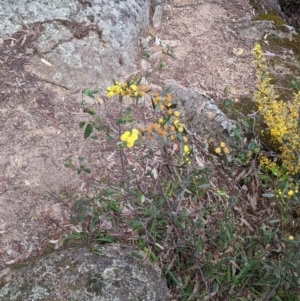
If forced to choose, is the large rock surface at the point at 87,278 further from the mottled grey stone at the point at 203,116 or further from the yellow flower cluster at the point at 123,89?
the mottled grey stone at the point at 203,116

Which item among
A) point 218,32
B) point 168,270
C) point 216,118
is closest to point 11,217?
point 168,270

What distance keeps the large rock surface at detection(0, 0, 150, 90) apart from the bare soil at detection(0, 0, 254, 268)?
0.27 feet

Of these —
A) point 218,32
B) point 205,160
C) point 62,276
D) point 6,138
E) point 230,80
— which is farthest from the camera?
point 218,32

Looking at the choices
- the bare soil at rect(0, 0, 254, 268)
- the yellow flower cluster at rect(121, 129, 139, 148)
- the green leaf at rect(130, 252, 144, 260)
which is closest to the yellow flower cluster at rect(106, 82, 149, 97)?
the yellow flower cluster at rect(121, 129, 139, 148)

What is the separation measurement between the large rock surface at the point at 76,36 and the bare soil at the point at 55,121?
0.08m

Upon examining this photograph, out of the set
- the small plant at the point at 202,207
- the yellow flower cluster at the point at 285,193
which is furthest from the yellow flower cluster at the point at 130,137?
the yellow flower cluster at the point at 285,193

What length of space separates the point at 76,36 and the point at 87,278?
1.97m

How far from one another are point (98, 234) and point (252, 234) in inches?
41.4

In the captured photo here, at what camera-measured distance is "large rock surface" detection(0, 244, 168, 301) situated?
2055 mm

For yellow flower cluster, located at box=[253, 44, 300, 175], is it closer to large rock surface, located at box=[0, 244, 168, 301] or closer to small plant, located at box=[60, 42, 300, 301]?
small plant, located at box=[60, 42, 300, 301]

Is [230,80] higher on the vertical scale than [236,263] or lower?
higher

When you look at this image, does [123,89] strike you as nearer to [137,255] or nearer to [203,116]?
[137,255]

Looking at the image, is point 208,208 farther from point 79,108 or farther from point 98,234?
point 79,108

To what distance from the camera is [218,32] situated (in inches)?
167
